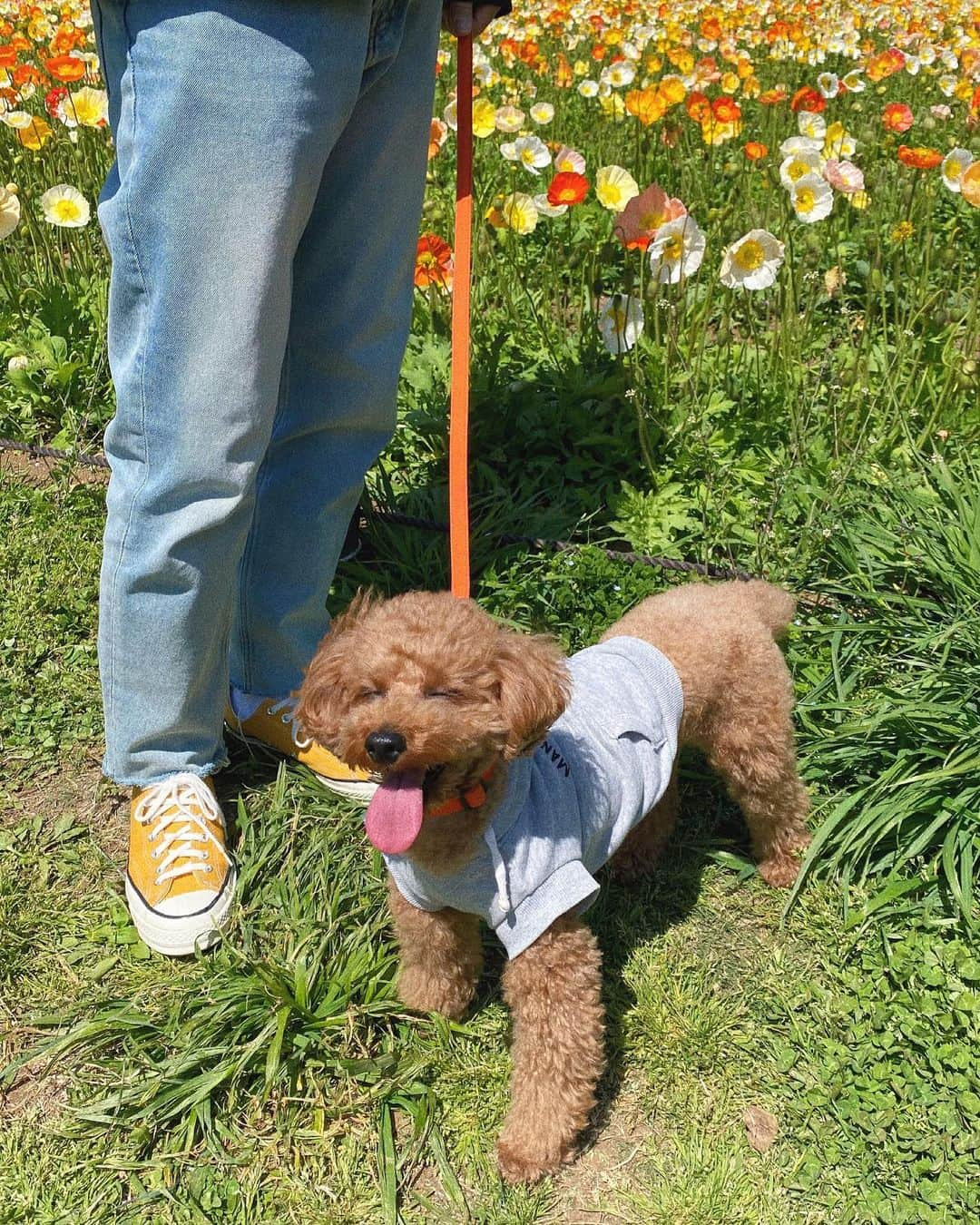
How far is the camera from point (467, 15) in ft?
7.32

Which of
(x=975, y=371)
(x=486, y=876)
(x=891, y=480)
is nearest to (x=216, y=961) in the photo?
(x=486, y=876)

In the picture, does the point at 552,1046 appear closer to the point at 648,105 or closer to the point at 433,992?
the point at 433,992

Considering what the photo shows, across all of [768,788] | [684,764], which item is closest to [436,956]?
[768,788]

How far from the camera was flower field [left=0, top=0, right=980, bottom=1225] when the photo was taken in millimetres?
1984

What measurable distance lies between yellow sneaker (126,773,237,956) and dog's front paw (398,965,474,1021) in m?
0.44

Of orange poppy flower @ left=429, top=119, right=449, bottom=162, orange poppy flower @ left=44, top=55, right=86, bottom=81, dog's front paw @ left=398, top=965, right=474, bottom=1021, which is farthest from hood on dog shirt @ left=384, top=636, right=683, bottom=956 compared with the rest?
orange poppy flower @ left=44, top=55, right=86, bottom=81

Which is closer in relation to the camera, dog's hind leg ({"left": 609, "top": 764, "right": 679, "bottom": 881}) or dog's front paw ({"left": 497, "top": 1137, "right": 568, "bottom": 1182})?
dog's front paw ({"left": 497, "top": 1137, "right": 568, "bottom": 1182})

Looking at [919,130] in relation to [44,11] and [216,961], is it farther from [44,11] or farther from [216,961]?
[216,961]

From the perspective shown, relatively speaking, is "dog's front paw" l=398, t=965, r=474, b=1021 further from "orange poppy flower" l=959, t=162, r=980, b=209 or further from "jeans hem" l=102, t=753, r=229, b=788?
"orange poppy flower" l=959, t=162, r=980, b=209

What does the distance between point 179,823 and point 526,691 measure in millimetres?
1050

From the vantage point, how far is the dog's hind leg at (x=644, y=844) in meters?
2.57

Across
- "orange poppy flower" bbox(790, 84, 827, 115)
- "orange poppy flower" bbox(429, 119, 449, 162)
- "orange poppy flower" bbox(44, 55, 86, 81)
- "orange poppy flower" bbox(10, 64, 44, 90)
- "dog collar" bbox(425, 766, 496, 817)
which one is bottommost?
"dog collar" bbox(425, 766, 496, 817)

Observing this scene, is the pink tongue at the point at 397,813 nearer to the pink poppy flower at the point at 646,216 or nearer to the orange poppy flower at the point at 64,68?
the pink poppy flower at the point at 646,216

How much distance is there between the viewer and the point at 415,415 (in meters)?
3.47
